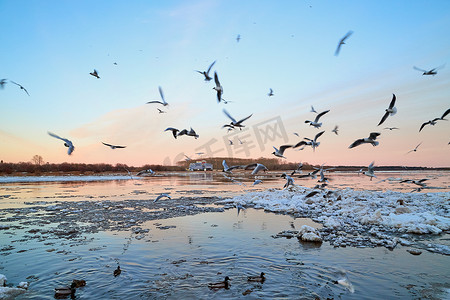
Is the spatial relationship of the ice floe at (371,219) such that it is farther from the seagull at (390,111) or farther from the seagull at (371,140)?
the seagull at (390,111)

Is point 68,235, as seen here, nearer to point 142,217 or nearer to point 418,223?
point 142,217

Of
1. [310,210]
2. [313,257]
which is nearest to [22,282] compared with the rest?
[313,257]

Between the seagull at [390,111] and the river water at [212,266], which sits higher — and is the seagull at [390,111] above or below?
above

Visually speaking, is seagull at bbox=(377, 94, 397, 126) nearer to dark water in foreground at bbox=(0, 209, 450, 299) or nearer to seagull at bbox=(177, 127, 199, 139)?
Answer: dark water in foreground at bbox=(0, 209, 450, 299)

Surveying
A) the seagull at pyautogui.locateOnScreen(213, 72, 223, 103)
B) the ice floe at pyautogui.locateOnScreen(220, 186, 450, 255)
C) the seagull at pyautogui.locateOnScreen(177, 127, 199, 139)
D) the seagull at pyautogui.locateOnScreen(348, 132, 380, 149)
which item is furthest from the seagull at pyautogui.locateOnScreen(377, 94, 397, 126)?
the seagull at pyautogui.locateOnScreen(177, 127, 199, 139)

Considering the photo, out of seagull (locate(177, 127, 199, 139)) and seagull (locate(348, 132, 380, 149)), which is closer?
seagull (locate(348, 132, 380, 149))

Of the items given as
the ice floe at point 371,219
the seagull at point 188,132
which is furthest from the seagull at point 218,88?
the ice floe at point 371,219

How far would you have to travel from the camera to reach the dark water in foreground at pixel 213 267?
218 inches

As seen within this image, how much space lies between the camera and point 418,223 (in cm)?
1040

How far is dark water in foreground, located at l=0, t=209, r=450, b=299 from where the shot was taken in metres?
5.54

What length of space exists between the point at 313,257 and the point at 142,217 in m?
8.37

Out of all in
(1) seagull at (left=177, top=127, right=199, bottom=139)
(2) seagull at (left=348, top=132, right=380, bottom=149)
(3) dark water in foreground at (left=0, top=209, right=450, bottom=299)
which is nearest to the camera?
(3) dark water in foreground at (left=0, top=209, right=450, bottom=299)

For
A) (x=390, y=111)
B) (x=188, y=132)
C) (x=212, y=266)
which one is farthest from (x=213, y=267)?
(x=390, y=111)

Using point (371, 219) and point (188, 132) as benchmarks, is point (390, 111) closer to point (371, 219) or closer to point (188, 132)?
point (371, 219)
